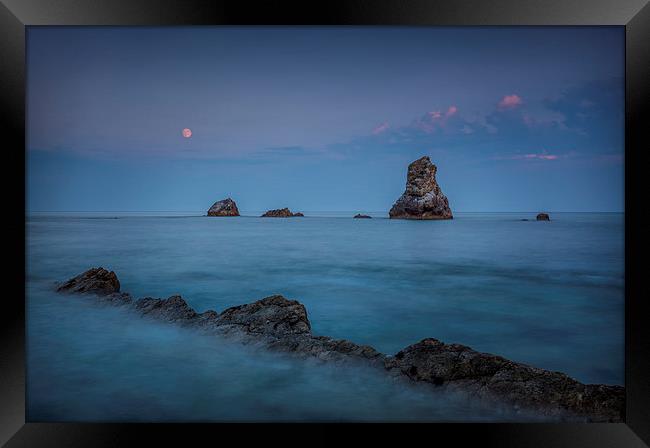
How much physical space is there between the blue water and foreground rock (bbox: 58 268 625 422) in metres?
0.13

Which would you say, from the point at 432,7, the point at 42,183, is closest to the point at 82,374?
the point at 42,183

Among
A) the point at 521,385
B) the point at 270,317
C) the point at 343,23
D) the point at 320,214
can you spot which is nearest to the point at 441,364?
the point at 521,385

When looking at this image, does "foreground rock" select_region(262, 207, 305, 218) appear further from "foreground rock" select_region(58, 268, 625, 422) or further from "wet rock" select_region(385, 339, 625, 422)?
"wet rock" select_region(385, 339, 625, 422)

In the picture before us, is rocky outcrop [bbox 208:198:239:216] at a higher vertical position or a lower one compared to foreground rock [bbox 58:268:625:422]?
higher

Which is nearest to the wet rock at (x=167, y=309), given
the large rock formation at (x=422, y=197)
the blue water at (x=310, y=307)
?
the blue water at (x=310, y=307)

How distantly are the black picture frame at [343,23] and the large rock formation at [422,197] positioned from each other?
219cm

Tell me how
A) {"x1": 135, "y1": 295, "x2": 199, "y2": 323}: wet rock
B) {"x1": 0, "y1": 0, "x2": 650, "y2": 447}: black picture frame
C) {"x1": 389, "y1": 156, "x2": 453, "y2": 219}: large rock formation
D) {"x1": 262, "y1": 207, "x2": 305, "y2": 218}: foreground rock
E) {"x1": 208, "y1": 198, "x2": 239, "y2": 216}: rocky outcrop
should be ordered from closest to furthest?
{"x1": 0, "y1": 0, "x2": 650, "y2": 447}: black picture frame → {"x1": 135, "y1": 295, "x2": 199, "y2": 323}: wet rock → {"x1": 389, "y1": 156, "x2": 453, "y2": 219}: large rock formation → {"x1": 208, "y1": 198, "x2": 239, "y2": 216}: rocky outcrop → {"x1": 262, "y1": 207, "x2": 305, "y2": 218}: foreground rock

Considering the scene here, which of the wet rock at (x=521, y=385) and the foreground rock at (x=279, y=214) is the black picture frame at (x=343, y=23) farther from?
the foreground rock at (x=279, y=214)

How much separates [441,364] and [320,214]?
278 cm

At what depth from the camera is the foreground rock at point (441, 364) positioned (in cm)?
271

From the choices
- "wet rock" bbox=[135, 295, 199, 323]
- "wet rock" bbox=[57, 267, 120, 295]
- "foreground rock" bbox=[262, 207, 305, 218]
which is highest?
"foreground rock" bbox=[262, 207, 305, 218]

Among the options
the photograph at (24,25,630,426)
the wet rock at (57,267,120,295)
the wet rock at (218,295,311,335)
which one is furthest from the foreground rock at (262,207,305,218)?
the wet rock at (57,267,120,295)

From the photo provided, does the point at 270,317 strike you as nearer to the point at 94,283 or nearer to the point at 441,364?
the point at 441,364

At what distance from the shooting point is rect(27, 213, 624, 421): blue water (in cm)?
294
